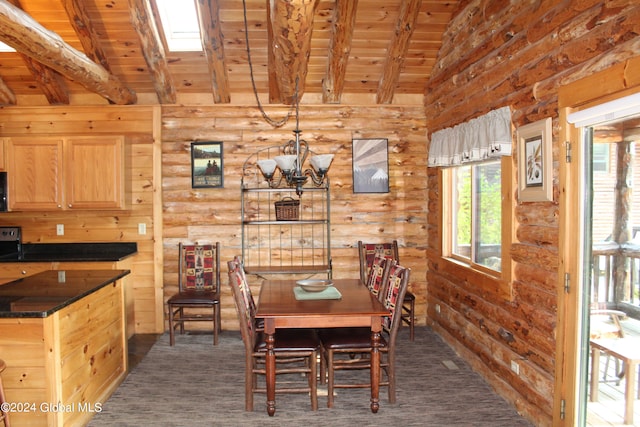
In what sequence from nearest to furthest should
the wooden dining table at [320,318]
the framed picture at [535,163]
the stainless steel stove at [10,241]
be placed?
the framed picture at [535,163] → the wooden dining table at [320,318] → the stainless steel stove at [10,241]

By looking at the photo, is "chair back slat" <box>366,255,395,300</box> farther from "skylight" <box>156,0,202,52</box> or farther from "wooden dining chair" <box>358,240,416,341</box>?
"skylight" <box>156,0,202,52</box>

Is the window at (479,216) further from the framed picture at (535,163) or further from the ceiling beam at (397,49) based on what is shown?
the ceiling beam at (397,49)

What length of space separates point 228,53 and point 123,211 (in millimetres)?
2043

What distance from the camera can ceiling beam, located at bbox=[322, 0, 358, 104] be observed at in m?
4.16

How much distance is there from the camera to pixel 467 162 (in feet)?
13.7

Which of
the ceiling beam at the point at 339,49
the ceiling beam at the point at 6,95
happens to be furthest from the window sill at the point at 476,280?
the ceiling beam at the point at 6,95

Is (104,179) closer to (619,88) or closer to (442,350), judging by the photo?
(442,350)

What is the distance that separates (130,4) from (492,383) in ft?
13.8

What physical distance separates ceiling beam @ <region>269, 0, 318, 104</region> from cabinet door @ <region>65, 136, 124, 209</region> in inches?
74.1

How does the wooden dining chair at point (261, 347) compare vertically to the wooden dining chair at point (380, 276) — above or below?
below

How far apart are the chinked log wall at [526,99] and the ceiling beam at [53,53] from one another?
3319mm

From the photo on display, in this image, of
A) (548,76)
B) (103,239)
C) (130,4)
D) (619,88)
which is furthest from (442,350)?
(130,4)

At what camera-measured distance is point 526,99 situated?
3.21 metres

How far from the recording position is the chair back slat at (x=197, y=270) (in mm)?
5184
